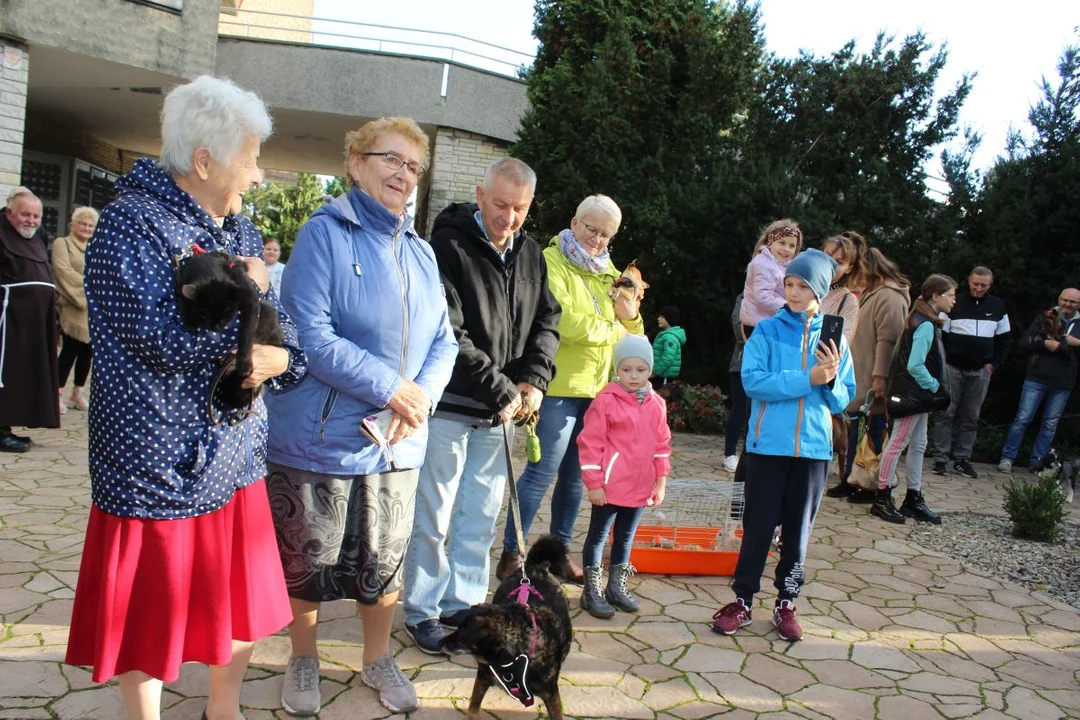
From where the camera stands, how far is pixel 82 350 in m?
7.64

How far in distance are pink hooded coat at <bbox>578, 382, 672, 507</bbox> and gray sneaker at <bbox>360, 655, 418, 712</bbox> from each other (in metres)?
1.26

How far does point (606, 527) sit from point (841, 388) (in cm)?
130

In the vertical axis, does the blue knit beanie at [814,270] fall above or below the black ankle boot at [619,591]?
above

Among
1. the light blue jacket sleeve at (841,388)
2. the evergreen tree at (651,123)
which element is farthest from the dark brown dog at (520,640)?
the evergreen tree at (651,123)

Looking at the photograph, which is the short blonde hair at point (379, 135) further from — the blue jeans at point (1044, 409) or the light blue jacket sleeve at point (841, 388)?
the blue jeans at point (1044, 409)

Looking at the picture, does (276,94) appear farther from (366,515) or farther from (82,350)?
(366,515)

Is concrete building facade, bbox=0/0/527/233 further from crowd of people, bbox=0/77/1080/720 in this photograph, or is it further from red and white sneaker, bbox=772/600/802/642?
red and white sneaker, bbox=772/600/802/642

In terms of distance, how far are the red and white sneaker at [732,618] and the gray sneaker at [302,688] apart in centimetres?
191

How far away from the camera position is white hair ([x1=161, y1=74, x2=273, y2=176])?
7.13ft

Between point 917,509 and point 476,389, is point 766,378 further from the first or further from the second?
point 917,509

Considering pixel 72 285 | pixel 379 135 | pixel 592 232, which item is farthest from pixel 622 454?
pixel 72 285

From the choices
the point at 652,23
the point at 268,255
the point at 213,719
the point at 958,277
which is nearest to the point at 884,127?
the point at 958,277

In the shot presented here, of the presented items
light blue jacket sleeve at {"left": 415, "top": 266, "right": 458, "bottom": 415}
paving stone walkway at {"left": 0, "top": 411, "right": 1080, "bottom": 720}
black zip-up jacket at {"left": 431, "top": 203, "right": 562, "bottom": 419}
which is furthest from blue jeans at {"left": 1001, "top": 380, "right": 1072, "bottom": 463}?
light blue jacket sleeve at {"left": 415, "top": 266, "right": 458, "bottom": 415}

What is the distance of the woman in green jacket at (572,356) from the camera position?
4.02 metres
